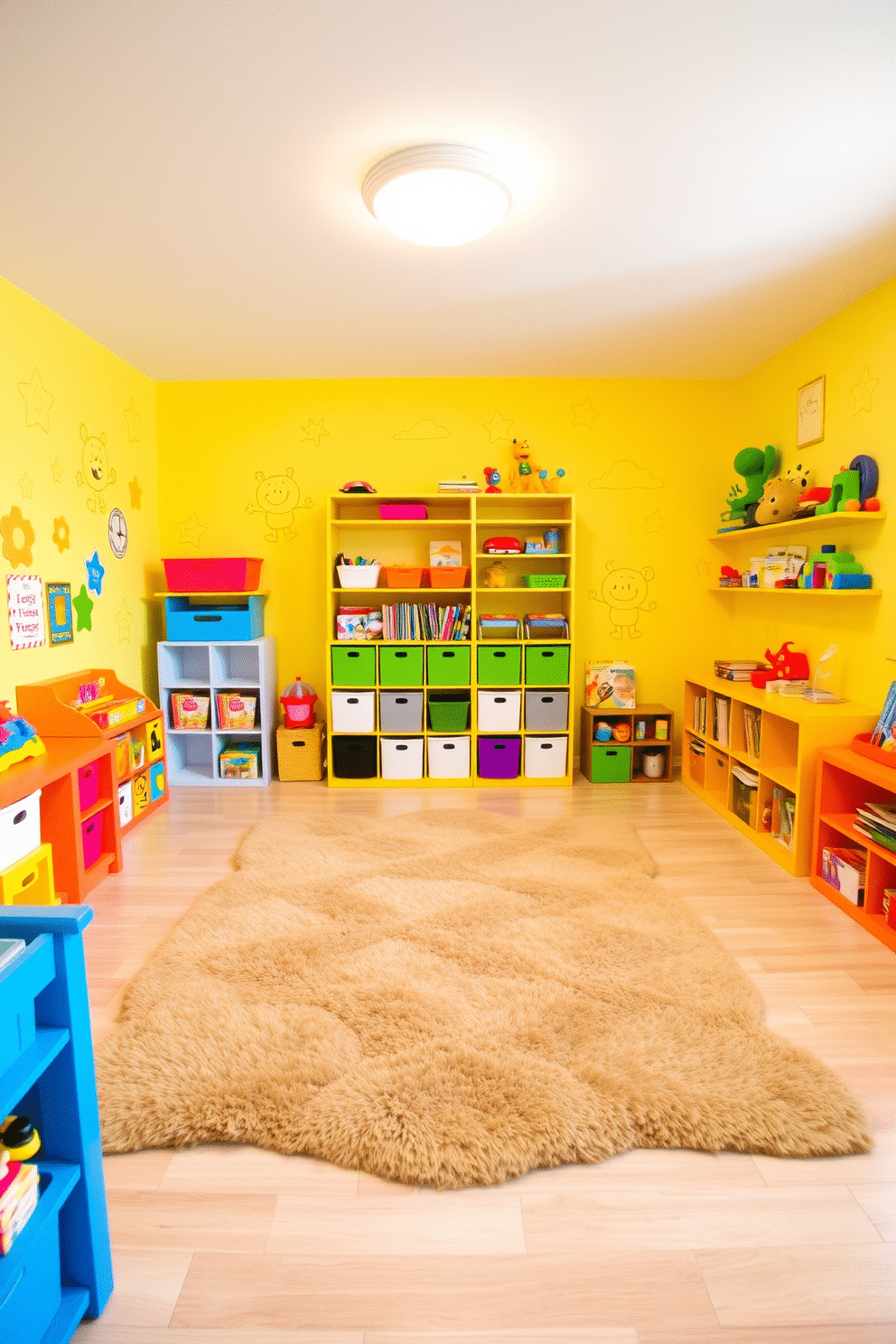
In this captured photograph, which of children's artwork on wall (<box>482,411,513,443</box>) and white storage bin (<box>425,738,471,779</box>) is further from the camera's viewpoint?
children's artwork on wall (<box>482,411,513,443</box>)

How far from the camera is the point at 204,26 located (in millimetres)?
1853

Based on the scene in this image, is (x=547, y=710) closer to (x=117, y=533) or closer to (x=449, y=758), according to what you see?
(x=449, y=758)

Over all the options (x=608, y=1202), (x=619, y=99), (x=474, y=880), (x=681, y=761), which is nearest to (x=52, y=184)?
(x=619, y=99)

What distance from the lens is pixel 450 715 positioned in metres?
4.68

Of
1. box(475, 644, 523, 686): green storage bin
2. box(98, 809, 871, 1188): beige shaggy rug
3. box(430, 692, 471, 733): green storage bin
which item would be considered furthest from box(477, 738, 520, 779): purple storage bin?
box(98, 809, 871, 1188): beige shaggy rug

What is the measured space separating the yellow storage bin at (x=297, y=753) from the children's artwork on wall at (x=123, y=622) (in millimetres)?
1063

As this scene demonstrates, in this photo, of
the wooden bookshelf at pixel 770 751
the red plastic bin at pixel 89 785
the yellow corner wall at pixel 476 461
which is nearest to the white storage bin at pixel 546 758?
the yellow corner wall at pixel 476 461

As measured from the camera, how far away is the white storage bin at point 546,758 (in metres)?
4.73

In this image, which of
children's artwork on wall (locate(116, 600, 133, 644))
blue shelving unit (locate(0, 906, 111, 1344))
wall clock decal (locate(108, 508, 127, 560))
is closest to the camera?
blue shelving unit (locate(0, 906, 111, 1344))

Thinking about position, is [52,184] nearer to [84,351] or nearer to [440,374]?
[84,351]

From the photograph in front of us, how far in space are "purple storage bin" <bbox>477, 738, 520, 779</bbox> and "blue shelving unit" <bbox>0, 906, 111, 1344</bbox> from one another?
3.49m

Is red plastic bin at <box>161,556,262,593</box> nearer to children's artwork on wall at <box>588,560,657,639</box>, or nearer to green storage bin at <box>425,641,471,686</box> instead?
green storage bin at <box>425,641,471,686</box>

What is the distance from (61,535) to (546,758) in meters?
2.97

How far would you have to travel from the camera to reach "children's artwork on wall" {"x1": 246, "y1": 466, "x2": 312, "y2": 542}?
5008mm
